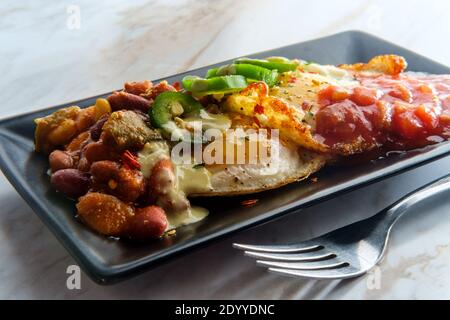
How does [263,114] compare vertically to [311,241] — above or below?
above

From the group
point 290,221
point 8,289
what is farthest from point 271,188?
point 8,289

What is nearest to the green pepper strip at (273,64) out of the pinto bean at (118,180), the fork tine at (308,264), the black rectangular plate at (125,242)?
the black rectangular plate at (125,242)

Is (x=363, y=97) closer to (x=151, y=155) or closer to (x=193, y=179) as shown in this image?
(x=193, y=179)

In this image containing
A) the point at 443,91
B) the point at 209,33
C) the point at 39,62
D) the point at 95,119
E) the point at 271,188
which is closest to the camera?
the point at 271,188

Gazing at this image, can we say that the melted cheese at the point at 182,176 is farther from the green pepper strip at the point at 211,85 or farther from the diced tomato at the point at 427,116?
the diced tomato at the point at 427,116

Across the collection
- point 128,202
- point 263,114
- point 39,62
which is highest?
point 263,114

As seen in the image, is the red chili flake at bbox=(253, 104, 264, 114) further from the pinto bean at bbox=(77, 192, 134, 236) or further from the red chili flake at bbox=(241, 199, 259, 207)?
the pinto bean at bbox=(77, 192, 134, 236)

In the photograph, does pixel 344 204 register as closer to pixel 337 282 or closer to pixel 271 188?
pixel 271 188

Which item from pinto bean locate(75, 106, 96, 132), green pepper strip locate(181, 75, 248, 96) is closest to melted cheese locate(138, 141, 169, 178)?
green pepper strip locate(181, 75, 248, 96)
